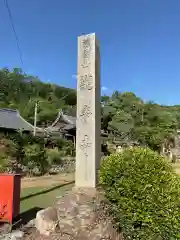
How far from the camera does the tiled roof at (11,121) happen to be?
88.2ft

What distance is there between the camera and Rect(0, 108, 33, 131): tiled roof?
26.9 metres

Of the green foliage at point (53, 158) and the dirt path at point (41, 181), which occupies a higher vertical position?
the green foliage at point (53, 158)

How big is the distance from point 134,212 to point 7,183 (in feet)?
7.74

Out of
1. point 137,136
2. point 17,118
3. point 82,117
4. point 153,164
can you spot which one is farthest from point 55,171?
point 137,136

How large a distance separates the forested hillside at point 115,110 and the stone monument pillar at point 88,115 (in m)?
32.1

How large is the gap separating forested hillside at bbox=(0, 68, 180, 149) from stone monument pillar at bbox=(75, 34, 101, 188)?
1265 inches

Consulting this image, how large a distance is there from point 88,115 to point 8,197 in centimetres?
221

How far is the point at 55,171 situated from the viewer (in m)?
19.6

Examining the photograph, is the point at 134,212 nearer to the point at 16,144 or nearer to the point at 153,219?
the point at 153,219

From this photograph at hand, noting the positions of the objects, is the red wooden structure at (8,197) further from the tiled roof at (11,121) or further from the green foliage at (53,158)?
the tiled roof at (11,121)

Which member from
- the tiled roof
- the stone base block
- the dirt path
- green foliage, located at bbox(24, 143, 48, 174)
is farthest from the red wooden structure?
the tiled roof

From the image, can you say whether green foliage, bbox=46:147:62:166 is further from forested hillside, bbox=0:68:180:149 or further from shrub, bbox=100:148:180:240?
forested hillside, bbox=0:68:180:149

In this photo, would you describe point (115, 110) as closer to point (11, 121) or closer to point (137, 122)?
point (137, 122)

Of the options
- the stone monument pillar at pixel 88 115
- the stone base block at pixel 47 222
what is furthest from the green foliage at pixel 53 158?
the stone base block at pixel 47 222
